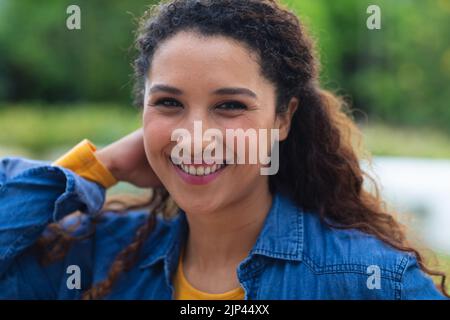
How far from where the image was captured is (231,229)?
236cm

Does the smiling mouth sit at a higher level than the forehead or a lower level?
lower

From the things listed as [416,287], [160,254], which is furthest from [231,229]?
[416,287]

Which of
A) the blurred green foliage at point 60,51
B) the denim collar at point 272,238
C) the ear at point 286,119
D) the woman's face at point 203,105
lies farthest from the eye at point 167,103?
the blurred green foliage at point 60,51

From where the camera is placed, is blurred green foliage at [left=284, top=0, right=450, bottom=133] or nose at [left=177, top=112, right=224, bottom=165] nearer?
nose at [left=177, top=112, right=224, bottom=165]

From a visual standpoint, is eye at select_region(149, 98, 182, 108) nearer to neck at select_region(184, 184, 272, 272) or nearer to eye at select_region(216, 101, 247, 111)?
eye at select_region(216, 101, 247, 111)

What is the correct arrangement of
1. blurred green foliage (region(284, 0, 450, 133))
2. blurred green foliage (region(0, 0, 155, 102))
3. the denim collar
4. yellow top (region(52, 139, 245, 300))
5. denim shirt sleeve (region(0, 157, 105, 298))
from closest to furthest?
the denim collar < denim shirt sleeve (region(0, 157, 105, 298)) < yellow top (region(52, 139, 245, 300)) < blurred green foliage (region(284, 0, 450, 133)) < blurred green foliage (region(0, 0, 155, 102))

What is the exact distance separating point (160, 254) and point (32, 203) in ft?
1.58

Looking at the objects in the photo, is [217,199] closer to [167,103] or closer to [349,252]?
[167,103]

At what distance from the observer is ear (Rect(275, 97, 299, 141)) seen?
231cm

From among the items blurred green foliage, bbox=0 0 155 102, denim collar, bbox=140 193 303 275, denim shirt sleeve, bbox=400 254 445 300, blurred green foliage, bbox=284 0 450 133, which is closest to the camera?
denim shirt sleeve, bbox=400 254 445 300

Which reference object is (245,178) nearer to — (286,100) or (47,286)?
(286,100)

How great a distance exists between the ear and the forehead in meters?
0.19

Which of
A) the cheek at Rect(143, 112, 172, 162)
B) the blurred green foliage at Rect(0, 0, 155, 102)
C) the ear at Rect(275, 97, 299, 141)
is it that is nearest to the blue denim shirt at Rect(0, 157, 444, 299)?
the ear at Rect(275, 97, 299, 141)
